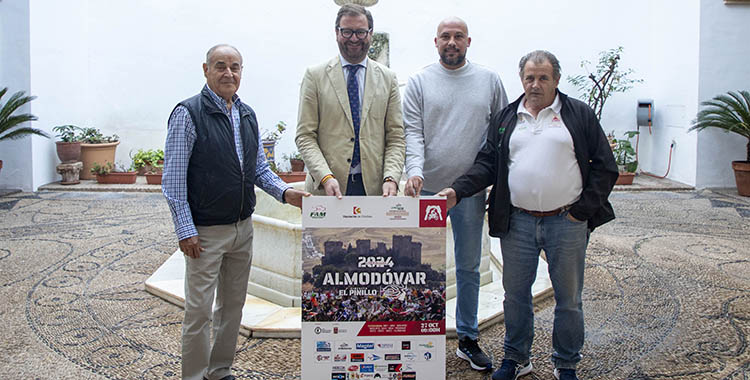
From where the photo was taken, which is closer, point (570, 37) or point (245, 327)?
point (245, 327)

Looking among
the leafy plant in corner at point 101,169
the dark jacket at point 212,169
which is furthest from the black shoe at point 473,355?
the leafy plant in corner at point 101,169

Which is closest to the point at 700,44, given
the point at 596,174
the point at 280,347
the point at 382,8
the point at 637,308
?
the point at 382,8

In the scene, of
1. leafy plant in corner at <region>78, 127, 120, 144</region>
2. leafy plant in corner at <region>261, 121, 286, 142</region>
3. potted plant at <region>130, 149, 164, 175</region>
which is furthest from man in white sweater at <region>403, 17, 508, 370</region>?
leafy plant in corner at <region>78, 127, 120, 144</region>

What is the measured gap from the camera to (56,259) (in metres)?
5.38

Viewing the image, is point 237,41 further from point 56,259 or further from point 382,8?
point 56,259

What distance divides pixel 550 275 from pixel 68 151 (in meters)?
9.03

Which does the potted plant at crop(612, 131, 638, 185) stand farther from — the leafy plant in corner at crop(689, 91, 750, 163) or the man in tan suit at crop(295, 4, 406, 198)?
the man in tan suit at crop(295, 4, 406, 198)

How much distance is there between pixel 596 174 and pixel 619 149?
331 inches

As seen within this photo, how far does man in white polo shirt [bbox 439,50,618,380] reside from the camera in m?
2.75

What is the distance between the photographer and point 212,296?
2.75 m

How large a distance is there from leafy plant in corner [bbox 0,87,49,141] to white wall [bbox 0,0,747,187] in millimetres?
1270

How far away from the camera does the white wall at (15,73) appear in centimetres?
905

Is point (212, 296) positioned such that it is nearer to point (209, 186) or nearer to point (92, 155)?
point (209, 186)

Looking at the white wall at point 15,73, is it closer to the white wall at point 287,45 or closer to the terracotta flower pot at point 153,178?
the white wall at point 287,45
